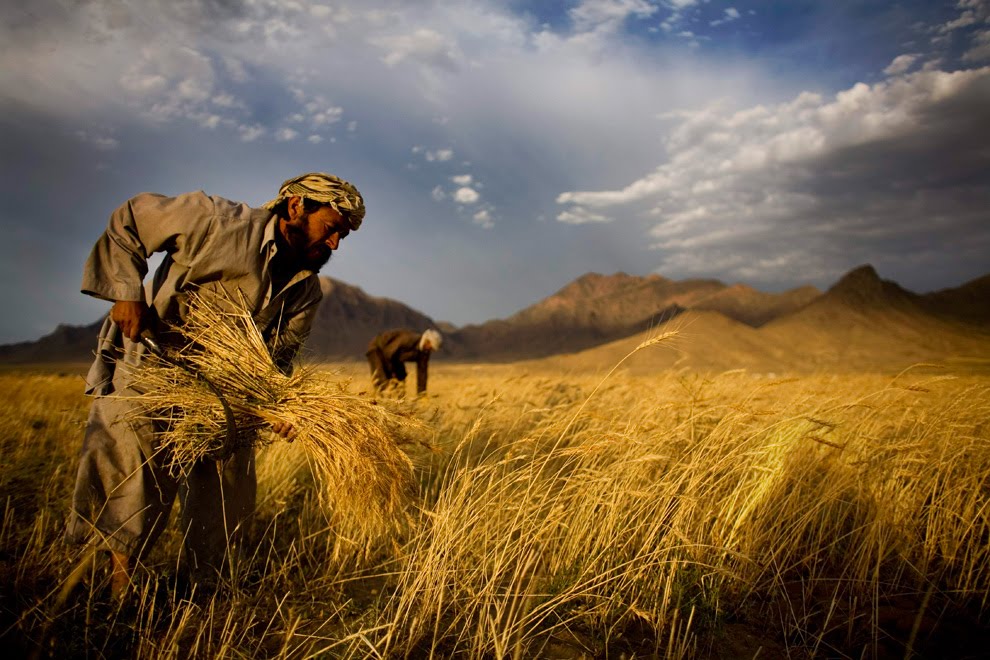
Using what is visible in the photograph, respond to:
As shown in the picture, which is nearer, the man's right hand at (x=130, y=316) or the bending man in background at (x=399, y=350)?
the man's right hand at (x=130, y=316)

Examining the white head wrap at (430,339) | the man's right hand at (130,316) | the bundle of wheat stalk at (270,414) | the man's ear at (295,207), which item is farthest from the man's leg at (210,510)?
the white head wrap at (430,339)

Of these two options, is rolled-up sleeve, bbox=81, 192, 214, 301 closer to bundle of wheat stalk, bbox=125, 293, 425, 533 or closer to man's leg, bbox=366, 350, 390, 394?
bundle of wheat stalk, bbox=125, 293, 425, 533

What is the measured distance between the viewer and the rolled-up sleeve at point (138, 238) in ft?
7.04

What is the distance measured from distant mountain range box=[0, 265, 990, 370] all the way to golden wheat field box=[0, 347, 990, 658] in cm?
81

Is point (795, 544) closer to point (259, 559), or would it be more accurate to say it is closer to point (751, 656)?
point (751, 656)

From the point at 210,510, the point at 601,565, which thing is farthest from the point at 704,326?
the point at 210,510

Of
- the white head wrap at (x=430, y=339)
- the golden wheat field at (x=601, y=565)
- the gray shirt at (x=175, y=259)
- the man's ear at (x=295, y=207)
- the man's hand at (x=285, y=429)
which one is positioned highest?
the man's ear at (x=295, y=207)

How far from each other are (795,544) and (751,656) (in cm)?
87

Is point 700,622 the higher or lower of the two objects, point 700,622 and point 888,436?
the lower

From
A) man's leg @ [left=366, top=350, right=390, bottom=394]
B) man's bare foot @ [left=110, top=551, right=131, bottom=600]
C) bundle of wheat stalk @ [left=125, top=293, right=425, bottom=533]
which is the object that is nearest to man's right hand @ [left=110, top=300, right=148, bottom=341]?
bundle of wheat stalk @ [left=125, top=293, right=425, bottom=533]

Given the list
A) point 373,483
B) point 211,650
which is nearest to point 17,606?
point 211,650

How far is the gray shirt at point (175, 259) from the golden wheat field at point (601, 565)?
0.56m

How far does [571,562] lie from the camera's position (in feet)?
7.82

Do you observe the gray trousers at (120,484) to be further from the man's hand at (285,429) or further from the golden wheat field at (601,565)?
the man's hand at (285,429)
